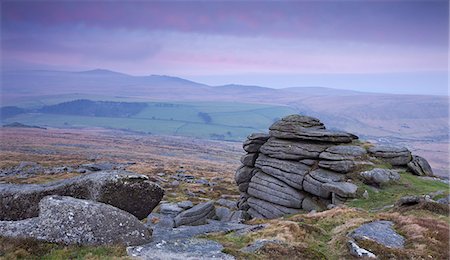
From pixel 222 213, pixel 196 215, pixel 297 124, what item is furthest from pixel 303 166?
pixel 196 215

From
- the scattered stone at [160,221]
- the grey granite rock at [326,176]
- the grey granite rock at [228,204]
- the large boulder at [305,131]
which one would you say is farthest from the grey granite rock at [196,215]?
the large boulder at [305,131]

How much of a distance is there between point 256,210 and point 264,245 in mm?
26153

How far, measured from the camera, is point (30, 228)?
1844 centimetres

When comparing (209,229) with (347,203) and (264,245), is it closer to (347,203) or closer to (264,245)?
(264,245)

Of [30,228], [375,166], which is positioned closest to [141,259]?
[30,228]

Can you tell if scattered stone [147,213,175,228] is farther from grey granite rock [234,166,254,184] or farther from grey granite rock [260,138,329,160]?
grey granite rock [260,138,329,160]

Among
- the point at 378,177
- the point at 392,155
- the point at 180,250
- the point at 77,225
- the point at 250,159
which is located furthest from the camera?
the point at 250,159

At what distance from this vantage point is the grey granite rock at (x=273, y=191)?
42250 millimetres

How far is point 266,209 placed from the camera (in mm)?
44281

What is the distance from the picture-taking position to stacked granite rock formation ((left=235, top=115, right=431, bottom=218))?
40500 millimetres

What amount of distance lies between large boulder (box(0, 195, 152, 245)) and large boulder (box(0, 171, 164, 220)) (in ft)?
10.9

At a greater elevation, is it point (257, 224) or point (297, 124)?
point (297, 124)

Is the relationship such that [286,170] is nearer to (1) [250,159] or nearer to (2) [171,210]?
(1) [250,159]

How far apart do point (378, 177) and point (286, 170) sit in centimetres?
1062
